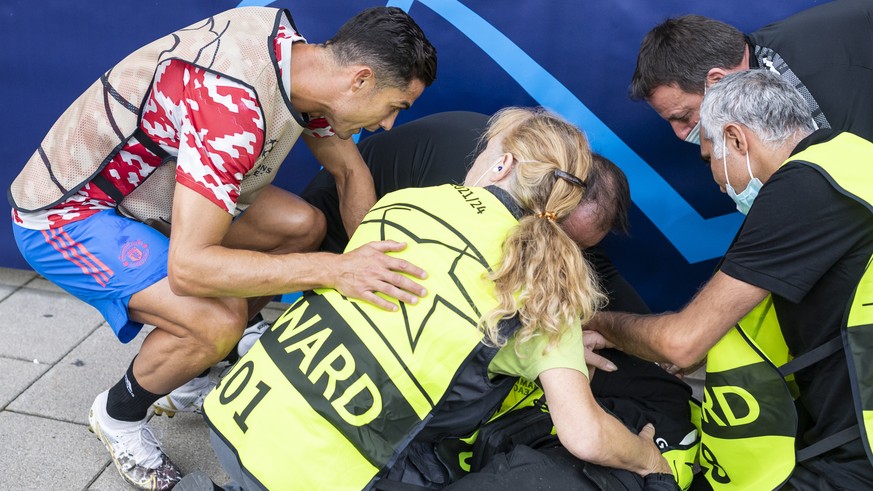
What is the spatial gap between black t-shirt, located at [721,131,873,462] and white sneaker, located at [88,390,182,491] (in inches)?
68.8

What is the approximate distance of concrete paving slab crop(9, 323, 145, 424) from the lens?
2834mm

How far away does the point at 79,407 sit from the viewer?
9.36ft

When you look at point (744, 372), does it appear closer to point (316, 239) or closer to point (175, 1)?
point (316, 239)

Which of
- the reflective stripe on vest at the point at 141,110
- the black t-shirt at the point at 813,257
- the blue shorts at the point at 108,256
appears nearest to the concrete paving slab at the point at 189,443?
the blue shorts at the point at 108,256

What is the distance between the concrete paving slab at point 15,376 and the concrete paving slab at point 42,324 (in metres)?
0.04

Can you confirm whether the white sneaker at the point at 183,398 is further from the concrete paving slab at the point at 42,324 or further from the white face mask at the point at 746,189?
the white face mask at the point at 746,189

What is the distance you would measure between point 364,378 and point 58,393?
168 centimetres

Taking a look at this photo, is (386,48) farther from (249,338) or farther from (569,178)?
(249,338)

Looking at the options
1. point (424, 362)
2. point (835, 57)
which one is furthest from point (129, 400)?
point (835, 57)

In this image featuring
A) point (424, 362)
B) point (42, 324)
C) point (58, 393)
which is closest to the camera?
point (424, 362)

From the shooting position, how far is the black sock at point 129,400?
242 centimetres

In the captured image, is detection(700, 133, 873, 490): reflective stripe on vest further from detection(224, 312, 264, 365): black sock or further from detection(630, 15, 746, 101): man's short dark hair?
detection(224, 312, 264, 365): black sock

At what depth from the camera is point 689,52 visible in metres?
2.60

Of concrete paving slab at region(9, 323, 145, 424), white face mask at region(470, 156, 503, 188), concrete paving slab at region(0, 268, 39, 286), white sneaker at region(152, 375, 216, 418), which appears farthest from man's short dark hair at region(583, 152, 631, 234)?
concrete paving slab at region(0, 268, 39, 286)
